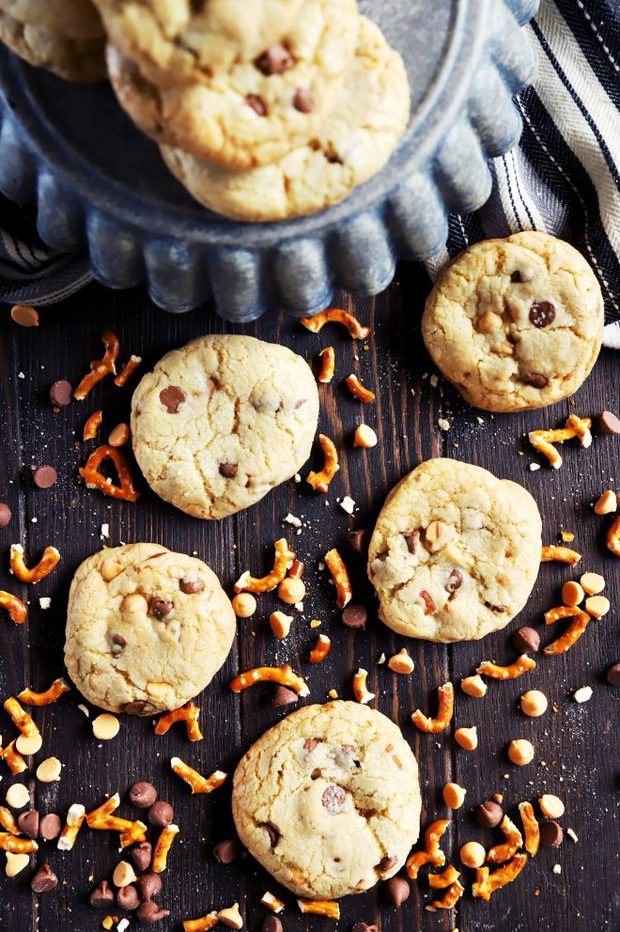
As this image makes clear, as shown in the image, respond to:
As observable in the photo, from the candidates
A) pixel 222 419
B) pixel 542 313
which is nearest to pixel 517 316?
pixel 542 313

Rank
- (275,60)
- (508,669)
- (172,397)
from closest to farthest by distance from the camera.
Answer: (275,60) < (172,397) < (508,669)

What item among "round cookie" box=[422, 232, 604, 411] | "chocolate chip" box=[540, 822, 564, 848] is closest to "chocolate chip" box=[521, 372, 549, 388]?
"round cookie" box=[422, 232, 604, 411]

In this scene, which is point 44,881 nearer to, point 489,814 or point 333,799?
point 333,799

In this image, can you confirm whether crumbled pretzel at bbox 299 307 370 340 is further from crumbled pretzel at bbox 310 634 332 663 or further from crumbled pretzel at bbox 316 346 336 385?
crumbled pretzel at bbox 310 634 332 663

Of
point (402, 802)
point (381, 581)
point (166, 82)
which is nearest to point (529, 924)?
point (402, 802)

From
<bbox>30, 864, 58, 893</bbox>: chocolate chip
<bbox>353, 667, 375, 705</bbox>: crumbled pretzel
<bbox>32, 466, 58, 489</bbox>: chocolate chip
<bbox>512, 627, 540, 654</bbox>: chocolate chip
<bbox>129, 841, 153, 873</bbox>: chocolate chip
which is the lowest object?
<bbox>30, 864, 58, 893</bbox>: chocolate chip

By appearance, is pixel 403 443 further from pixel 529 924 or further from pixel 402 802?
pixel 529 924
